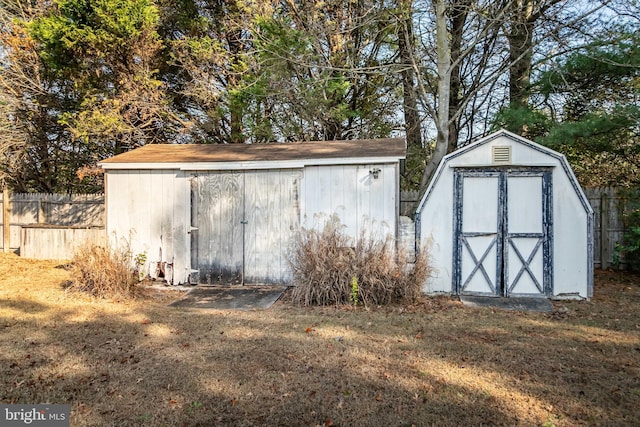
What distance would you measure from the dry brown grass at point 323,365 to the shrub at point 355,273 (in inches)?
10.4

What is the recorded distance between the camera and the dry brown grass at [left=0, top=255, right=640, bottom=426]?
271cm

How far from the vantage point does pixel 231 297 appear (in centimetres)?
622

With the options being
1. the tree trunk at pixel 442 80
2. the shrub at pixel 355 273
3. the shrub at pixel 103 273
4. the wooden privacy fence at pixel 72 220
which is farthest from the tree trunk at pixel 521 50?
the shrub at pixel 103 273

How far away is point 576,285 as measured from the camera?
608 centimetres

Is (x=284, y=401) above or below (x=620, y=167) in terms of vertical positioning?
below

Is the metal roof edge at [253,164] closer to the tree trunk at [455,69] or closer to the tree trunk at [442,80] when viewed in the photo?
the tree trunk at [442,80]

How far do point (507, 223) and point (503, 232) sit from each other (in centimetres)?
16

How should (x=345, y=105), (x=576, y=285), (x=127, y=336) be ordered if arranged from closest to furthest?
(x=127, y=336) → (x=576, y=285) → (x=345, y=105)

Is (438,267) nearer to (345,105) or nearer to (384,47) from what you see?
(345,105)

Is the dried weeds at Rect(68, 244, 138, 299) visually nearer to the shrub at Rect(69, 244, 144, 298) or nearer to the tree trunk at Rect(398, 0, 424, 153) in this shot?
the shrub at Rect(69, 244, 144, 298)

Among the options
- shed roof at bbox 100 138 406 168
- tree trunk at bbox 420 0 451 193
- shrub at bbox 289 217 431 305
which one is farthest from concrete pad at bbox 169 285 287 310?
tree trunk at bbox 420 0 451 193

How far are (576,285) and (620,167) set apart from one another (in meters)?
4.80

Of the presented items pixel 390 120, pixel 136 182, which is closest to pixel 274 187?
pixel 136 182

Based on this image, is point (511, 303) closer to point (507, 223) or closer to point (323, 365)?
point (507, 223)
